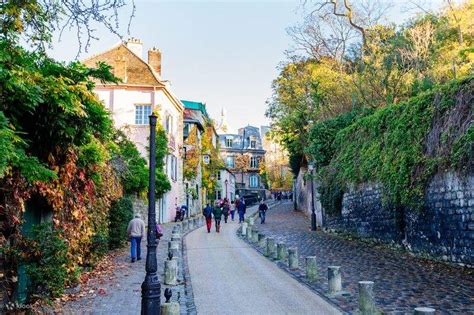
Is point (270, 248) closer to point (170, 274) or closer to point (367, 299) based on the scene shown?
point (170, 274)

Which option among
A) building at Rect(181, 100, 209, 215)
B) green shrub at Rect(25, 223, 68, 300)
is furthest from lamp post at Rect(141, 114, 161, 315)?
building at Rect(181, 100, 209, 215)

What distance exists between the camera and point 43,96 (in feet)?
24.1

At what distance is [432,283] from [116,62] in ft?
86.4

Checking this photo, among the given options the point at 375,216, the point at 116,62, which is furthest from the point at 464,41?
the point at 116,62

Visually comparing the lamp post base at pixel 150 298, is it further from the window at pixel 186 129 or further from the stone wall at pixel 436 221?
the window at pixel 186 129

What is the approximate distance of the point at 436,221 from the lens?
491 inches

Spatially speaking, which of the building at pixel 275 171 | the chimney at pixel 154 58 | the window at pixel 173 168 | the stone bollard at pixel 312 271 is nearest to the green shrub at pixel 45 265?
the stone bollard at pixel 312 271

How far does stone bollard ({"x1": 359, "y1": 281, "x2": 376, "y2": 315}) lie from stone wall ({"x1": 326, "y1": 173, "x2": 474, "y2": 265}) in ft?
14.9

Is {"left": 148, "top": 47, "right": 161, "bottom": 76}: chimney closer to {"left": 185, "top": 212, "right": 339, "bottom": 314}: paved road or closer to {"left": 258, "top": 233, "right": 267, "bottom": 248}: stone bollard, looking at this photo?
{"left": 258, "top": 233, "right": 267, "bottom": 248}: stone bollard

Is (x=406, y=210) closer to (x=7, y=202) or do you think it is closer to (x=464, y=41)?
(x=7, y=202)

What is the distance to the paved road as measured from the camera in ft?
27.7

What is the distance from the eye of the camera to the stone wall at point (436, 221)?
10977 millimetres

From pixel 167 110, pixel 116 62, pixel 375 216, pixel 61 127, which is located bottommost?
pixel 375 216

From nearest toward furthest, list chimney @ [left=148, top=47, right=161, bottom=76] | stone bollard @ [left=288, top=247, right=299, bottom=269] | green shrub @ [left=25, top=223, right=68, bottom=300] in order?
green shrub @ [left=25, top=223, right=68, bottom=300], stone bollard @ [left=288, top=247, right=299, bottom=269], chimney @ [left=148, top=47, right=161, bottom=76]
